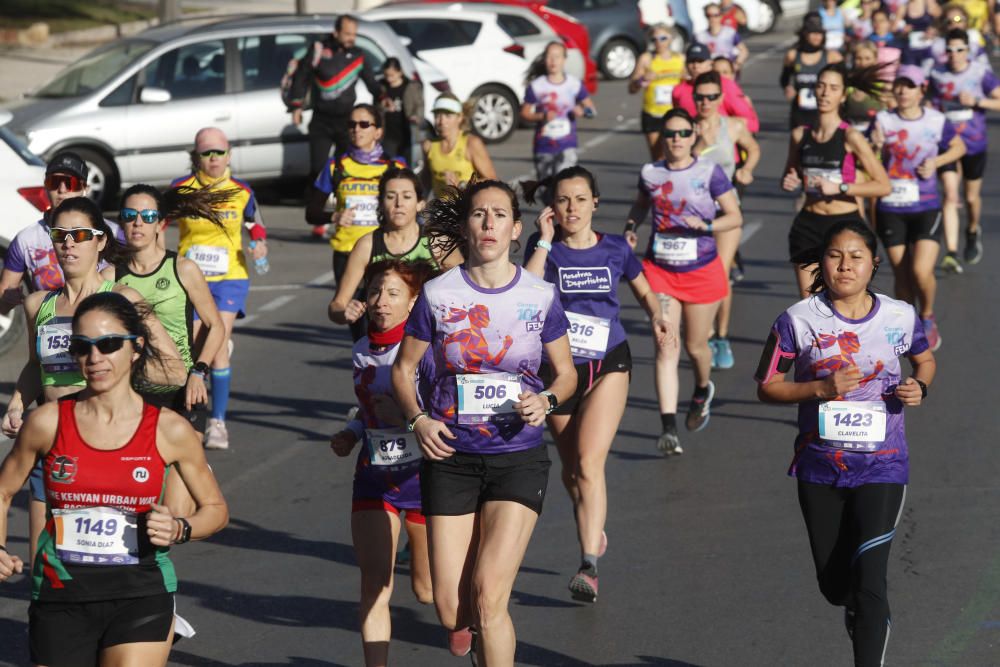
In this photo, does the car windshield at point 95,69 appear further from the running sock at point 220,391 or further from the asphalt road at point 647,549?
the running sock at point 220,391

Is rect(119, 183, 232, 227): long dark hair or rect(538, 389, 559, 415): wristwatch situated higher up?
rect(119, 183, 232, 227): long dark hair

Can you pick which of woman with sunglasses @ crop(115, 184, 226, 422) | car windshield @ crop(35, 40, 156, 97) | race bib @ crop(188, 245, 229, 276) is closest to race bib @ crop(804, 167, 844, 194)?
race bib @ crop(188, 245, 229, 276)

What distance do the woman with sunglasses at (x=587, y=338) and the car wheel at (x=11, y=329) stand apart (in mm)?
5442

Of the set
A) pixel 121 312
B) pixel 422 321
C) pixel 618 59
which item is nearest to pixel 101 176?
pixel 422 321

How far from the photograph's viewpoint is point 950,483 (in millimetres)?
8742

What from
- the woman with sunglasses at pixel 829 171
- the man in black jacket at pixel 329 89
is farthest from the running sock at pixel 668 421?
the man in black jacket at pixel 329 89

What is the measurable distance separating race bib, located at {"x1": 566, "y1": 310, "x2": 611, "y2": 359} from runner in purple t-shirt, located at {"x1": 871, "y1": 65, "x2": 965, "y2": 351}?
15.2ft

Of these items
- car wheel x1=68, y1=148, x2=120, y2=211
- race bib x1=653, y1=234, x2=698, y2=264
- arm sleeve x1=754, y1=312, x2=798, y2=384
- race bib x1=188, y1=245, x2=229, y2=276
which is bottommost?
car wheel x1=68, y1=148, x2=120, y2=211

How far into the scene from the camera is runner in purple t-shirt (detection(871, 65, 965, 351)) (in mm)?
11617

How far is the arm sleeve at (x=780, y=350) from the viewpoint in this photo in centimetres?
607

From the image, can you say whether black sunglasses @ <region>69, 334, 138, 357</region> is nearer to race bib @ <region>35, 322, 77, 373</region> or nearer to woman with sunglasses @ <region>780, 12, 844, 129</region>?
race bib @ <region>35, 322, 77, 373</region>

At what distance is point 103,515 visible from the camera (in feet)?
16.0

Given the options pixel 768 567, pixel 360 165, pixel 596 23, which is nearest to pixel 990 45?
pixel 596 23

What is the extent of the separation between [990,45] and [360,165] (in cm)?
2564
